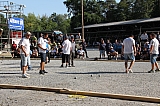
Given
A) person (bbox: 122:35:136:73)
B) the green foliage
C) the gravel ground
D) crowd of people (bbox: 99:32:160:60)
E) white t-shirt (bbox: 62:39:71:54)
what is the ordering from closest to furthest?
1. the gravel ground
2. person (bbox: 122:35:136:73)
3. white t-shirt (bbox: 62:39:71:54)
4. crowd of people (bbox: 99:32:160:60)
5. the green foliage

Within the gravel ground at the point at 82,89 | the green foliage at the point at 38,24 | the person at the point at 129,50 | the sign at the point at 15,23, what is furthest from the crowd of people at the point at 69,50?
the green foliage at the point at 38,24

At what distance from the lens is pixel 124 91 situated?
870 centimetres

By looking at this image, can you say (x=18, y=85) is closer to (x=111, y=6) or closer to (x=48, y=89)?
(x=48, y=89)

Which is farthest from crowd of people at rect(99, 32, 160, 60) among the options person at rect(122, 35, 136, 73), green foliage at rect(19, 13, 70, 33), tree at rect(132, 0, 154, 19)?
green foliage at rect(19, 13, 70, 33)

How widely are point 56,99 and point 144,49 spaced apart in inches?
570

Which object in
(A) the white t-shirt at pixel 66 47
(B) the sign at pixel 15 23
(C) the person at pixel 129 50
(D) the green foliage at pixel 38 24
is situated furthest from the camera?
(D) the green foliage at pixel 38 24

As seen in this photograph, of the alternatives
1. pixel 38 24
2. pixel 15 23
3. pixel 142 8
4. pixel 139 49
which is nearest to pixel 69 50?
pixel 139 49

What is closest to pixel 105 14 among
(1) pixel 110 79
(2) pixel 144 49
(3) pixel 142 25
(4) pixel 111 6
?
(4) pixel 111 6

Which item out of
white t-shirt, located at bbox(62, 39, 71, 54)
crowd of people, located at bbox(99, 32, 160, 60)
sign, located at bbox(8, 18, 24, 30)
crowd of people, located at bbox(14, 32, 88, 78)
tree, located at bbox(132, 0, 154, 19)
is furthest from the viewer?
tree, located at bbox(132, 0, 154, 19)

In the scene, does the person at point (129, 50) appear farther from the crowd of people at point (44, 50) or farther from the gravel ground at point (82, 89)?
the crowd of people at point (44, 50)

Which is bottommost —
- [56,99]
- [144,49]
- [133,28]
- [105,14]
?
[56,99]

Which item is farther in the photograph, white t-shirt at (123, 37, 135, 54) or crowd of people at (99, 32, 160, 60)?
crowd of people at (99, 32, 160, 60)

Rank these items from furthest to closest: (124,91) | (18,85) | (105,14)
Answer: (105,14)
(18,85)
(124,91)

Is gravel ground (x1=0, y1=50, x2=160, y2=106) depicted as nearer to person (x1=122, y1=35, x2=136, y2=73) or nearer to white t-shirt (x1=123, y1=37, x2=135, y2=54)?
person (x1=122, y1=35, x2=136, y2=73)
